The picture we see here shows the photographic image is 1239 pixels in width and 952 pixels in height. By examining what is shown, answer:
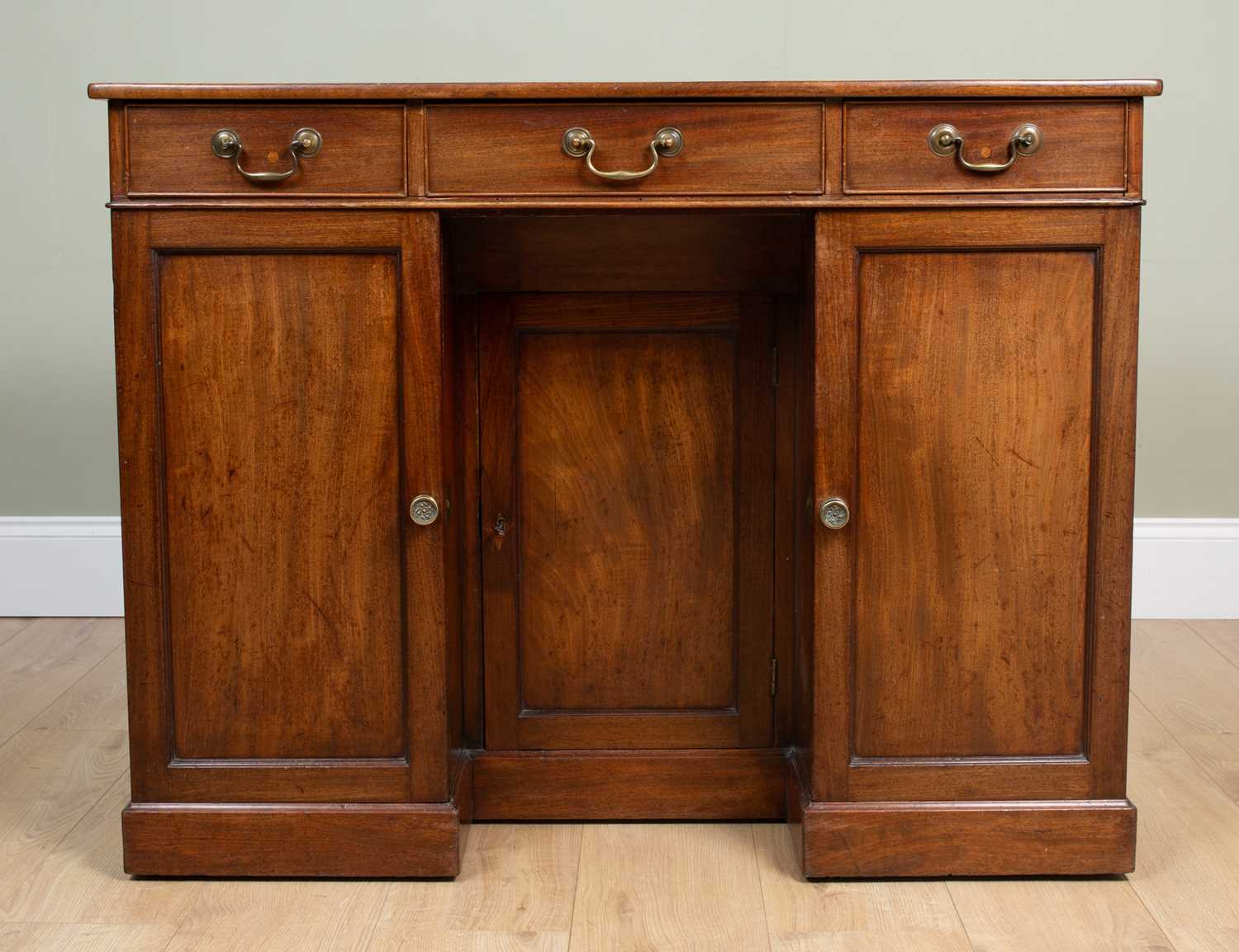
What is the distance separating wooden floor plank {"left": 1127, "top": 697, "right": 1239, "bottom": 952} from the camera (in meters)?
1.80

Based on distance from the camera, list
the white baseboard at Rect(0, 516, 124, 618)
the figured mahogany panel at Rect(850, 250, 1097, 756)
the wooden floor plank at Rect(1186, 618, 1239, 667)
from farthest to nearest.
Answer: the white baseboard at Rect(0, 516, 124, 618) < the wooden floor plank at Rect(1186, 618, 1239, 667) < the figured mahogany panel at Rect(850, 250, 1097, 756)

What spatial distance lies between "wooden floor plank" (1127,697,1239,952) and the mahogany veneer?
13 centimetres

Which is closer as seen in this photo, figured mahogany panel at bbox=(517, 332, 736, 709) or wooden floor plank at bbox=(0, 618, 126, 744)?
figured mahogany panel at bbox=(517, 332, 736, 709)

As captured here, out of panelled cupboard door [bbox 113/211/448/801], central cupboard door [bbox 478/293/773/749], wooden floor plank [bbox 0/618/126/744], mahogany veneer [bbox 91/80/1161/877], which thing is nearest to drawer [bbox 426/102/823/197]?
mahogany veneer [bbox 91/80/1161/877]

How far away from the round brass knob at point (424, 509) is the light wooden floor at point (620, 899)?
544 millimetres

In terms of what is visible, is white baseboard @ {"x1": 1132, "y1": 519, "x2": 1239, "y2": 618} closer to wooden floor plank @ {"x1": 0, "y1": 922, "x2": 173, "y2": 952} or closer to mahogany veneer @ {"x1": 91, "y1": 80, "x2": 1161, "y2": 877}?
mahogany veneer @ {"x1": 91, "y1": 80, "x2": 1161, "y2": 877}

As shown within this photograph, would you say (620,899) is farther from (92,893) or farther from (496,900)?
(92,893)

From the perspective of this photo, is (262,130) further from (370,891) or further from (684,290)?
(370,891)

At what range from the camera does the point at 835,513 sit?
187cm

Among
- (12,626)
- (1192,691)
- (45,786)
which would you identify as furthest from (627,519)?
(12,626)

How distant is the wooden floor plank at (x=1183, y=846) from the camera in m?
1.80

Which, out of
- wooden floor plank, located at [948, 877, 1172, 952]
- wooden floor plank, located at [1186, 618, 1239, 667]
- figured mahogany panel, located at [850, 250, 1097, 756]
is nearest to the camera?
wooden floor plank, located at [948, 877, 1172, 952]

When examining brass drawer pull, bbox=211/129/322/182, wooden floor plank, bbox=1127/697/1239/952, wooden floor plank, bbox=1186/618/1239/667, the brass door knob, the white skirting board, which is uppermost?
brass drawer pull, bbox=211/129/322/182

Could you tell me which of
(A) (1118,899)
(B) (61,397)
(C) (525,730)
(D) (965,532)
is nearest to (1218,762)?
(A) (1118,899)
